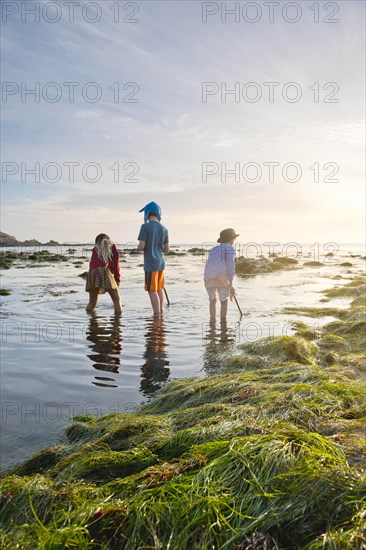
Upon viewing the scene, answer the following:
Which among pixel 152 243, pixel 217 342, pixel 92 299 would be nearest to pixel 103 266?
pixel 92 299

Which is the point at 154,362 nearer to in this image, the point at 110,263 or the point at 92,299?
the point at 110,263

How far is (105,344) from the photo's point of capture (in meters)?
8.51

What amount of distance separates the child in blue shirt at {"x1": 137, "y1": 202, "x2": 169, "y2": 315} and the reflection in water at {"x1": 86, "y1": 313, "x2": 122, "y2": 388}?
146cm

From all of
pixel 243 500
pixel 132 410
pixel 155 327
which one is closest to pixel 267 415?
pixel 243 500

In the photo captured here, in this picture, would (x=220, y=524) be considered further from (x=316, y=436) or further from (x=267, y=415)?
(x=267, y=415)

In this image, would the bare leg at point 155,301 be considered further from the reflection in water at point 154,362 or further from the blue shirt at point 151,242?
the reflection in water at point 154,362

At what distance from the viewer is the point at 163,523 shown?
2260mm

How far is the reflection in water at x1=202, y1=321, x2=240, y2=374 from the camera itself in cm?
713

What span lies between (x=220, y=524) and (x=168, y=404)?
291 cm

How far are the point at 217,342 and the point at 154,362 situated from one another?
6.42ft

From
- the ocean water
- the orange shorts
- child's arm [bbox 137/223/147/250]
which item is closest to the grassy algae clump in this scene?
the ocean water

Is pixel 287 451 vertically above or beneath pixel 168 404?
above

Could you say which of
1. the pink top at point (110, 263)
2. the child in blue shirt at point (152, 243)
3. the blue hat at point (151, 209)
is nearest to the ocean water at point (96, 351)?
the child in blue shirt at point (152, 243)

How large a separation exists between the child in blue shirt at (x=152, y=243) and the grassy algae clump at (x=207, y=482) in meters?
6.60
